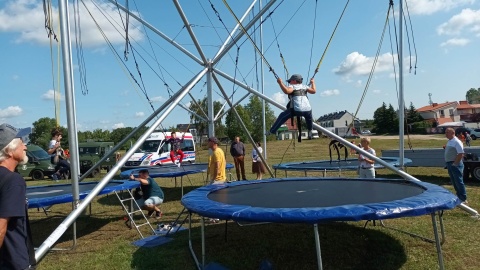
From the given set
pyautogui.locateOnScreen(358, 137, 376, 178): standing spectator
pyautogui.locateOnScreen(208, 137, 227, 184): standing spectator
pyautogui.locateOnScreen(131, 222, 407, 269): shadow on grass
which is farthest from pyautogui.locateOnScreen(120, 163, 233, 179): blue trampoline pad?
pyautogui.locateOnScreen(358, 137, 376, 178): standing spectator

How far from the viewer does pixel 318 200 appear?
3332 millimetres

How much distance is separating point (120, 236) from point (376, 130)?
41.6 metres

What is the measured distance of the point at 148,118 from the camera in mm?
4738

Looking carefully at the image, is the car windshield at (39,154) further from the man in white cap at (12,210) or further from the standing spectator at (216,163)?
the man in white cap at (12,210)

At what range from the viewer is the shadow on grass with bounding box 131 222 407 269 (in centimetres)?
319

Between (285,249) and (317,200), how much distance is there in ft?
1.93

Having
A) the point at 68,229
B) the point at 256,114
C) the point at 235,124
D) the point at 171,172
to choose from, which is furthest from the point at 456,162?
the point at 256,114

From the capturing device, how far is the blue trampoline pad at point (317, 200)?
Result: 2.50 m

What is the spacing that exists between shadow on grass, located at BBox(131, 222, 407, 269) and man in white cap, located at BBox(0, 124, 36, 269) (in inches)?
67.7

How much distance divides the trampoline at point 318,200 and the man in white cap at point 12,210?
1365mm

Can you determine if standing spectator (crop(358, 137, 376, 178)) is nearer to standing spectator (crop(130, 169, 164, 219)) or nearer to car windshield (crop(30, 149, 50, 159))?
standing spectator (crop(130, 169, 164, 219))

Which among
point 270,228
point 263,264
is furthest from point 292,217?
point 270,228

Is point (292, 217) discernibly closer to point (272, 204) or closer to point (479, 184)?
point (272, 204)

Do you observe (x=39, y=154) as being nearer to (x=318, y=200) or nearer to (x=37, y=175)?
(x=37, y=175)
